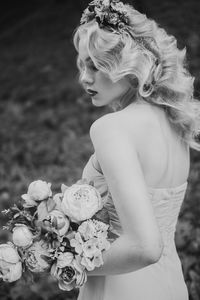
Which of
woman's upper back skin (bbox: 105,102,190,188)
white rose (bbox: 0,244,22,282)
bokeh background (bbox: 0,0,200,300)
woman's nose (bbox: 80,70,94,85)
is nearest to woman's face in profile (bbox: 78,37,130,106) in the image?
woman's nose (bbox: 80,70,94,85)

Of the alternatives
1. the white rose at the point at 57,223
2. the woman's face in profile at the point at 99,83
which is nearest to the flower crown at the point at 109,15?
the woman's face in profile at the point at 99,83

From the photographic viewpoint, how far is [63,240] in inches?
81.0

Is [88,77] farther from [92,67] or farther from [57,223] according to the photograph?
[57,223]

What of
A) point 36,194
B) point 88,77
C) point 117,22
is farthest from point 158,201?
point 117,22

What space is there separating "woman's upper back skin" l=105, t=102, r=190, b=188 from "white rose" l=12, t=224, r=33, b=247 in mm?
525

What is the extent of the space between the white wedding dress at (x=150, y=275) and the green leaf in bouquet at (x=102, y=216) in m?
0.12

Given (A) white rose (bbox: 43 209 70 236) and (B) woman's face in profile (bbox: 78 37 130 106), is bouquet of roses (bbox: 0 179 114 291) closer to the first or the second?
(A) white rose (bbox: 43 209 70 236)

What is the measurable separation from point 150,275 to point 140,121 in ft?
2.27

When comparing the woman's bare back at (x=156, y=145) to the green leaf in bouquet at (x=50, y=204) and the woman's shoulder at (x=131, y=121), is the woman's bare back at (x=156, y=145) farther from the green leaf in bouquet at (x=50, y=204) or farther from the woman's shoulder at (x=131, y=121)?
the green leaf in bouquet at (x=50, y=204)

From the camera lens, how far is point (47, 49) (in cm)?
1139

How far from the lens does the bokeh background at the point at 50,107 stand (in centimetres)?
495

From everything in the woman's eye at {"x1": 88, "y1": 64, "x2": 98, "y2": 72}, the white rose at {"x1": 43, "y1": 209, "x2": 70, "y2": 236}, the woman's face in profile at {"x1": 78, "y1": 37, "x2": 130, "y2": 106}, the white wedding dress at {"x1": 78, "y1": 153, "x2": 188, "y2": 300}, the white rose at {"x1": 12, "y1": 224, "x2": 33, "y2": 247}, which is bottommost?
the white wedding dress at {"x1": 78, "y1": 153, "x2": 188, "y2": 300}

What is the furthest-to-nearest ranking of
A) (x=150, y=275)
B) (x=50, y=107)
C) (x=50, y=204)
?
1. (x=50, y=107)
2. (x=150, y=275)
3. (x=50, y=204)

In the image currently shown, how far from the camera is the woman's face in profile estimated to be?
2.24 metres
